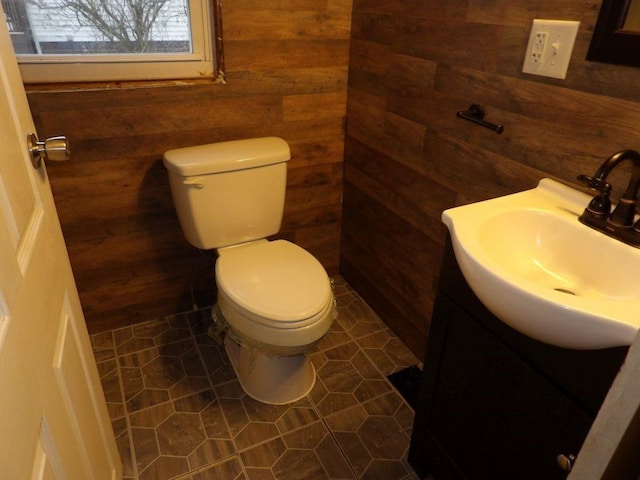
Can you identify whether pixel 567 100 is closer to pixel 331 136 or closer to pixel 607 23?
pixel 607 23

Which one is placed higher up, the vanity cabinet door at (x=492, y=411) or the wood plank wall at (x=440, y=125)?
the wood plank wall at (x=440, y=125)

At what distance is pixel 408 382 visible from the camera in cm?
179

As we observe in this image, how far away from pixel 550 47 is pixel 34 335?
1.23 metres

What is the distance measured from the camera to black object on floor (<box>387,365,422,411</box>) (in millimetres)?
1726

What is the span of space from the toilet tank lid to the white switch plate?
88 centimetres

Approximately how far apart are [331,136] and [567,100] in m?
1.07

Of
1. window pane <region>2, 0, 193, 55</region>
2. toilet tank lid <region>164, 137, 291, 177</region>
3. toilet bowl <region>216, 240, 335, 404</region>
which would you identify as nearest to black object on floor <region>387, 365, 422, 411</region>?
toilet bowl <region>216, 240, 335, 404</region>

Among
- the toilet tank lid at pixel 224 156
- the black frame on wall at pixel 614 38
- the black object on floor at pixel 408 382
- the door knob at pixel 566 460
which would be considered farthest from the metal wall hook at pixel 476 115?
the black object on floor at pixel 408 382

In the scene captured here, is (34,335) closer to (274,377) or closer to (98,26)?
(274,377)

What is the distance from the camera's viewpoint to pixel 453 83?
1.43m

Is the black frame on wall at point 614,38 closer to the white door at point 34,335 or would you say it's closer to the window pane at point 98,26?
the white door at point 34,335

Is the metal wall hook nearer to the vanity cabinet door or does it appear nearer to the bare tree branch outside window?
the vanity cabinet door

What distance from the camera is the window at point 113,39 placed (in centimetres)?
150

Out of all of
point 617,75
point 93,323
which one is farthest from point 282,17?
point 93,323
